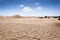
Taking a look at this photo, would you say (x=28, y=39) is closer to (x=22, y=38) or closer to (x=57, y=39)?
(x=22, y=38)

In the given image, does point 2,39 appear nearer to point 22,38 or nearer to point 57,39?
point 22,38

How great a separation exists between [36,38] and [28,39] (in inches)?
24.4

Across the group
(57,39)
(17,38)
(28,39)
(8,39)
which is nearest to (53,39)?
(57,39)

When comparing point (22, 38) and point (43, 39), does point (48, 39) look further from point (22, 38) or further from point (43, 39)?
point (22, 38)

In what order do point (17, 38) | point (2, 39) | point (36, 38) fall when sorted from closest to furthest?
point (2, 39) < point (17, 38) < point (36, 38)

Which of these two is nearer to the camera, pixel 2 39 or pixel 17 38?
pixel 2 39

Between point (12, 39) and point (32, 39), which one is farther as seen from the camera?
point (32, 39)

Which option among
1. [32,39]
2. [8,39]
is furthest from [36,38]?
[8,39]

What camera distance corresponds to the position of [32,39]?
6102mm

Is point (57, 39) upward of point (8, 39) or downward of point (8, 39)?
downward

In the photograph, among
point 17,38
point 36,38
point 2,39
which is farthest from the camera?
point 36,38

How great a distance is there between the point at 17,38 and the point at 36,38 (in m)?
1.32

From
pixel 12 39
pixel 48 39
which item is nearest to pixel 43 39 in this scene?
pixel 48 39

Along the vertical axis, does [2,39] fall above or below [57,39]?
above
